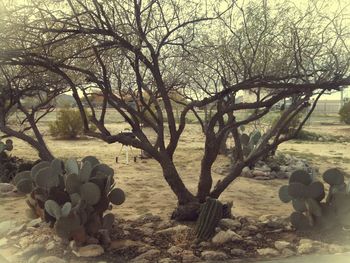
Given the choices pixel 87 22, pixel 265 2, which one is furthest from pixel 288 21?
pixel 87 22

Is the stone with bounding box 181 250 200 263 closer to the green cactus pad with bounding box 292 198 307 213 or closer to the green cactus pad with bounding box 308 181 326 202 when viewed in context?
the green cactus pad with bounding box 292 198 307 213

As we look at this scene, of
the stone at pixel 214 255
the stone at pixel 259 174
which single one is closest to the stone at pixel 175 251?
the stone at pixel 214 255

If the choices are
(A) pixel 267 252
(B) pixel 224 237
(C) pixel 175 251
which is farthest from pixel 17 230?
(A) pixel 267 252

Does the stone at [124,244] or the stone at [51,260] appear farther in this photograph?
the stone at [124,244]

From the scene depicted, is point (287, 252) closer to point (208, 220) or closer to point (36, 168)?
point (208, 220)

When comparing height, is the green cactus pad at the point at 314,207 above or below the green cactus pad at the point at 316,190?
below

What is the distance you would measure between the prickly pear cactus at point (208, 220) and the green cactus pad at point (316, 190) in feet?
4.69

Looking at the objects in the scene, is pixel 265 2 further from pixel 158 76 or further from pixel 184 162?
pixel 184 162

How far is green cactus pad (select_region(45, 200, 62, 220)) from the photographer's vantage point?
659cm

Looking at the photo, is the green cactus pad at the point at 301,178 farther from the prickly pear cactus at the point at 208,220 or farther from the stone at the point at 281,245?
the prickly pear cactus at the point at 208,220

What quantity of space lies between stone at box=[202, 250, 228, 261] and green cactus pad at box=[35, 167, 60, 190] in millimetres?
2337

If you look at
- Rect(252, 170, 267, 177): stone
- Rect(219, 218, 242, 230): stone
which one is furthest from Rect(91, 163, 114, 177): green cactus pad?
Rect(252, 170, 267, 177): stone

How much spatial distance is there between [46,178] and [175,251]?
2.12m

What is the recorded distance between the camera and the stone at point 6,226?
7.68 m
